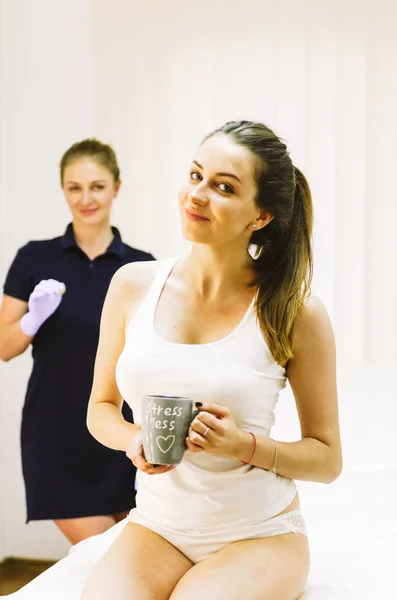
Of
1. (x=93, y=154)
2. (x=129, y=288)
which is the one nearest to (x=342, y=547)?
(x=129, y=288)

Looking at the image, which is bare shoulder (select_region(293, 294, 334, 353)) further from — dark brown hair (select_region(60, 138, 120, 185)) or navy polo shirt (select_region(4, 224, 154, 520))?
dark brown hair (select_region(60, 138, 120, 185))

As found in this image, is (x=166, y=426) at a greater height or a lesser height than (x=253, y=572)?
greater

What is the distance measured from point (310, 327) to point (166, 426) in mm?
392

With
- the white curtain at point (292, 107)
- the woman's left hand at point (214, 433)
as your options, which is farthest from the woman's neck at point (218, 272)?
the white curtain at point (292, 107)

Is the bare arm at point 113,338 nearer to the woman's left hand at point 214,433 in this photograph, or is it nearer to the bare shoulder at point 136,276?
the bare shoulder at point 136,276

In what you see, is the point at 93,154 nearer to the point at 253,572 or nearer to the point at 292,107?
the point at 292,107

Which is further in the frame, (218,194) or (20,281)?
(20,281)

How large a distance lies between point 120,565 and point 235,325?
0.43m

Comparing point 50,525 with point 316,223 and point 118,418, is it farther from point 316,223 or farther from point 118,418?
point 118,418

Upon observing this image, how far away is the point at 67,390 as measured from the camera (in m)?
2.54

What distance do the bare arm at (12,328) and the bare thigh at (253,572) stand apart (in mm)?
1335

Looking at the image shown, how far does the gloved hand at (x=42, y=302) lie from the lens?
2.34 meters

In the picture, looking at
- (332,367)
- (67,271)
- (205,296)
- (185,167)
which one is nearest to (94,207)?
(67,271)

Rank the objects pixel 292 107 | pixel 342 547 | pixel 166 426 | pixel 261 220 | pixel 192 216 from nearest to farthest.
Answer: pixel 166 426 → pixel 192 216 → pixel 261 220 → pixel 342 547 → pixel 292 107
